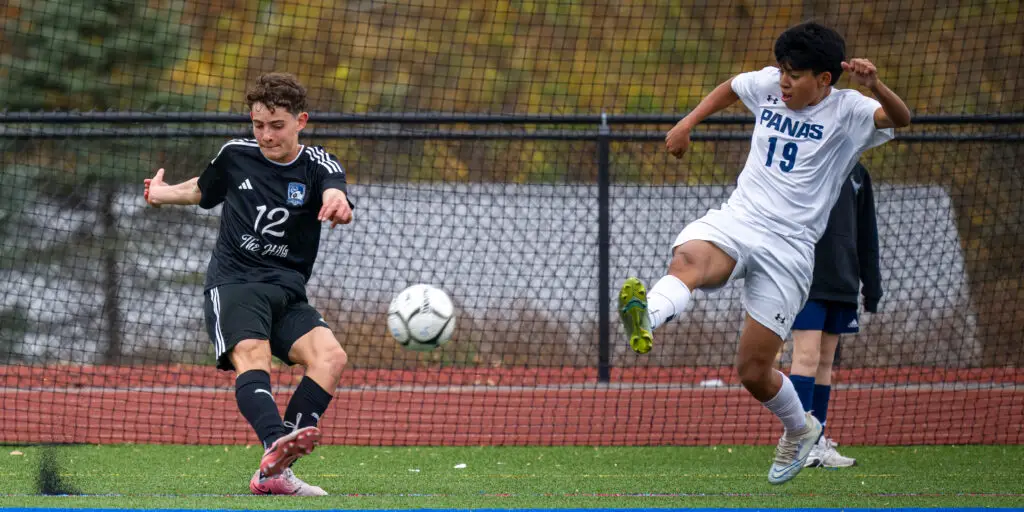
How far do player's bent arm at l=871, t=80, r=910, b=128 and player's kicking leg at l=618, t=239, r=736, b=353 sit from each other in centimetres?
84

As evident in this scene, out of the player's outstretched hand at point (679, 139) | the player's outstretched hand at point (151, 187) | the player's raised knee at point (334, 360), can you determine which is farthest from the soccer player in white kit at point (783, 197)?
the player's outstretched hand at point (151, 187)

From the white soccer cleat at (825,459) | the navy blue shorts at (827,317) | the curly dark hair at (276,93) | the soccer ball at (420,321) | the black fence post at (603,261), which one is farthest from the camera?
the black fence post at (603,261)

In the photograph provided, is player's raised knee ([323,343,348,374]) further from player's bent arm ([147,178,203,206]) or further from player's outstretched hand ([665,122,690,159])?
player's outstretched hand ([665,122,690,159])

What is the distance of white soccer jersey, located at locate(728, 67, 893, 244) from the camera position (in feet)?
15.5

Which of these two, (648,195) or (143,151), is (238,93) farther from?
(648,195)

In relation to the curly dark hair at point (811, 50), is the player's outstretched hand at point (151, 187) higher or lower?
lower

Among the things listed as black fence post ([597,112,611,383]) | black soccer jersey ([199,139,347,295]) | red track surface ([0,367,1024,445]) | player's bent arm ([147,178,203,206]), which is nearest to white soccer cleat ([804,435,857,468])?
red track surface ([0,367,1024,445])

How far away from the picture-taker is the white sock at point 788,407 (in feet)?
16.1

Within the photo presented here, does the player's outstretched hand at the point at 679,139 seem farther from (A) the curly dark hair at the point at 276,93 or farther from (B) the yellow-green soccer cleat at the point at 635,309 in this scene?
(A) the curly dark hair at the point at 276,93

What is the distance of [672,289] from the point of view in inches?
175

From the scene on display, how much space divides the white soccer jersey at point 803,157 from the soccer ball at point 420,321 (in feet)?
5.11

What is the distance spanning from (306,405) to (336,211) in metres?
0.89

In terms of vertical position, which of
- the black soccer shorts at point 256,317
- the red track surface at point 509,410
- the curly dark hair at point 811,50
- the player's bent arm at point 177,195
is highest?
the curly dark hair at point 811,50

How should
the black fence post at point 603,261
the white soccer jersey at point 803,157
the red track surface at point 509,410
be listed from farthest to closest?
the black fence post at point 603,261
the red track surface at point 509,410
the white soccer jersey at point 803,157
